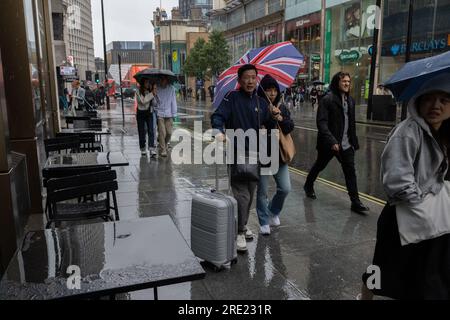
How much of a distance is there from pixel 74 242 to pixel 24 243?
30cm

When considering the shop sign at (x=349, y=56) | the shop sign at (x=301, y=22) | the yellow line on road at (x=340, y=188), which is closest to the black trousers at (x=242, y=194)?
the yellow line on road at (x=340, y=188)

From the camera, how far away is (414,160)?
2.62m

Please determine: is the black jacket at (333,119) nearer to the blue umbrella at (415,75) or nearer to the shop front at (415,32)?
the blue umbrella at (415,75)

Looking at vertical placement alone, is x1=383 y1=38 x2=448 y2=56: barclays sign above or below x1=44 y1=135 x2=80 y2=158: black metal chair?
above

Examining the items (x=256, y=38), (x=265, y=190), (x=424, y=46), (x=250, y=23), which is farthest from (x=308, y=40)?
(x=265, y=190)

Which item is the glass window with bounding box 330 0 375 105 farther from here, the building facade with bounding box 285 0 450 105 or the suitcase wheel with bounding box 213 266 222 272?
the suitcase wheel with bounding box 213 266 222 272

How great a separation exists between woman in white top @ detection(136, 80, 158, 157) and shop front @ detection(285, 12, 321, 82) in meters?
31.1

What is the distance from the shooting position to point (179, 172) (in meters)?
8.42

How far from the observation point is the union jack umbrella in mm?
4602

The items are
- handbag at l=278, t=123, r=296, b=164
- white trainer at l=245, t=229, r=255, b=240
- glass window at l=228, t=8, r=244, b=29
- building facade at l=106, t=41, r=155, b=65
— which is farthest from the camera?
building facade at l=106, t=41, r=155, b=65

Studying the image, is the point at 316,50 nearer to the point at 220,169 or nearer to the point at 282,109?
the point at 220,169

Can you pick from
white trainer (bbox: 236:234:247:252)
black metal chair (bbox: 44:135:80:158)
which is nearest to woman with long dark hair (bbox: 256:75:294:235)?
white trainer (bbox: 236:234:247:252)

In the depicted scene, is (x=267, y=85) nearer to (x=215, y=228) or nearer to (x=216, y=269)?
(x=215, y=228)

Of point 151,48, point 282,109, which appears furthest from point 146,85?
point 151,48
